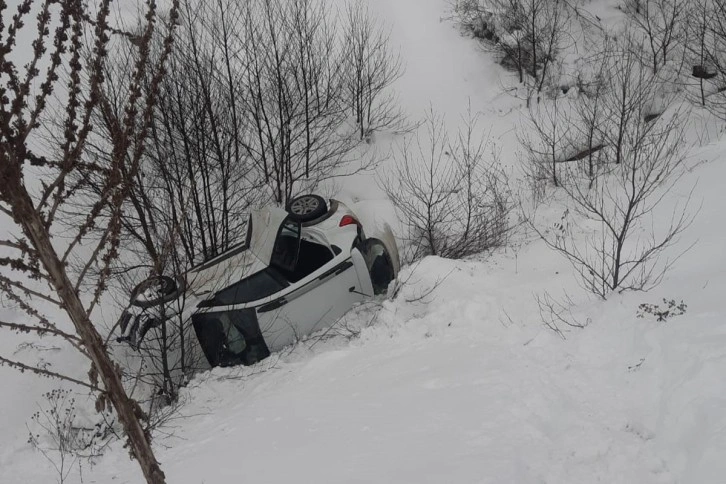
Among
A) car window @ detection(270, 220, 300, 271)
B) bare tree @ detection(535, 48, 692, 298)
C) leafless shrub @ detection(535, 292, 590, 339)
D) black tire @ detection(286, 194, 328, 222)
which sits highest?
black tire @ detection(286, 194, 328, 222)

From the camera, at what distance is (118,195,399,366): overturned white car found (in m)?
8.74

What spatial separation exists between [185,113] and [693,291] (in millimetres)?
9406

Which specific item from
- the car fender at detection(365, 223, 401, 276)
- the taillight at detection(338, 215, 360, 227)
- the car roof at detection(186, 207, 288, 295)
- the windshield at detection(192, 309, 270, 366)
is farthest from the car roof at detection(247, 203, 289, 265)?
the car fender at detection(365, 223, 401, 276)

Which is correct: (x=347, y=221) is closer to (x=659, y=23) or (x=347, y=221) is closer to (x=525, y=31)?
(x=525, y=31)

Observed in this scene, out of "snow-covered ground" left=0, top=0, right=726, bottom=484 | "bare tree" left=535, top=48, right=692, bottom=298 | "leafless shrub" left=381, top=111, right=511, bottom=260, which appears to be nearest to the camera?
"snow-covered ground" left=0, top=0, right=726, bottom=484

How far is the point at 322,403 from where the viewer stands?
21.4 feet

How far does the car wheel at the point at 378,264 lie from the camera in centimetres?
1012

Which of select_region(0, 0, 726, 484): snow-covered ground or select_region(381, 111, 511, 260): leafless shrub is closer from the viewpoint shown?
select_region(0, 0, 726, 484): snow-covered ground

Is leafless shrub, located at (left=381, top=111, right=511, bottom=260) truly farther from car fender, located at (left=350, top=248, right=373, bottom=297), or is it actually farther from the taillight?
car fender, located at (left=350, top=248, right=373, bottom=297)

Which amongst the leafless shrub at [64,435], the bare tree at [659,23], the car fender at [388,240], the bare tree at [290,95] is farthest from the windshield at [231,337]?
the bare tree at [659,23]

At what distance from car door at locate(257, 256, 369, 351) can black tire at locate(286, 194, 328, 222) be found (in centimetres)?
135

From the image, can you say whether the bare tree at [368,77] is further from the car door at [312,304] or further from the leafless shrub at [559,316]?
the leafless shrub at [559,316]

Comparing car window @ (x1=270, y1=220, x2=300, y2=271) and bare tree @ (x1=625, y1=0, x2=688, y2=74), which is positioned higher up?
bare tree @ (x1=625, y1=0, x2=688, y2=74)

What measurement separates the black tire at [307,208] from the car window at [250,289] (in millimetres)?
1572
